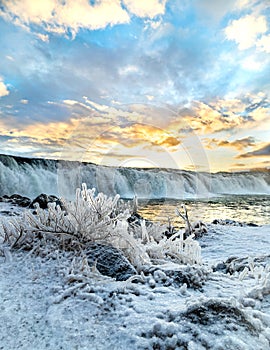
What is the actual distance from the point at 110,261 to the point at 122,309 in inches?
22.5

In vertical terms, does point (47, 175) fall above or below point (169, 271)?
above

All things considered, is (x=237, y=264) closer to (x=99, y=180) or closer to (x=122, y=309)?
(x=122, y=309)

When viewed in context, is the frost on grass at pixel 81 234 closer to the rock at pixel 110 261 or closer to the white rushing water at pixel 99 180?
the rock at pixel 110 261

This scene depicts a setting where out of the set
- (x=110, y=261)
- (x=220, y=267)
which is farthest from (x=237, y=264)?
(x=110, y=261)

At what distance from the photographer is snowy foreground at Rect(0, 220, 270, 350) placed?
1202 millimetres

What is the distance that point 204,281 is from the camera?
72.8 inches

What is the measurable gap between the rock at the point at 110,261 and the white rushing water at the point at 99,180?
59.2 ft

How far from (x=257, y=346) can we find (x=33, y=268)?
4.40 ft

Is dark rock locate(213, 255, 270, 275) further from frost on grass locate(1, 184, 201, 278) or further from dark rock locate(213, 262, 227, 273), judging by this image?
frost on grass locate(1, 184, 201, 278)

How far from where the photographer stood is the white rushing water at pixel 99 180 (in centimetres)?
2498

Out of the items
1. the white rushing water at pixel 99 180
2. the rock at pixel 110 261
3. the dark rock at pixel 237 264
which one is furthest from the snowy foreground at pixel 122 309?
the white rushing water at pixel 99 180

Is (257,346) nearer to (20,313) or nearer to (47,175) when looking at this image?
(20,313)

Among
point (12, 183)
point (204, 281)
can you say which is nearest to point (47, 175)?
point (12, 183)

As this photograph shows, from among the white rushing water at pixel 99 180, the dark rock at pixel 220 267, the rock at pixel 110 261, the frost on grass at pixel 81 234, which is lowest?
the dark rock at pixel 220 267
